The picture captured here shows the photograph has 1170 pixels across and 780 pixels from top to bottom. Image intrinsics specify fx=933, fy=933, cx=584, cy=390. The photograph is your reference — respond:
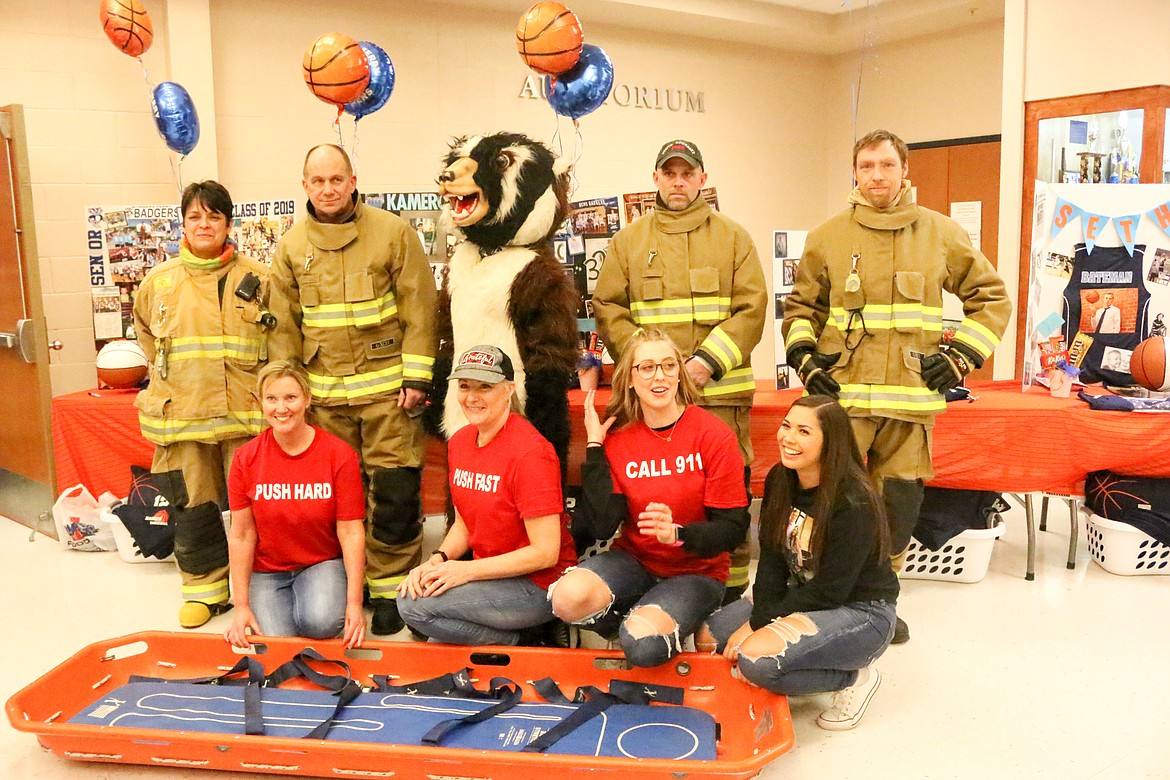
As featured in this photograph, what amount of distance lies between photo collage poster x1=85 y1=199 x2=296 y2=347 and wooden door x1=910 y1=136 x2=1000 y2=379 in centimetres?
476

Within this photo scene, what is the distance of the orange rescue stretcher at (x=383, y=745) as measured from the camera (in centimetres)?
208

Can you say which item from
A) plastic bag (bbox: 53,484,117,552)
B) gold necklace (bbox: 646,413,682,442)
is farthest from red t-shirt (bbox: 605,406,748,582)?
plastic bag (bbox: 53,484,117,552)

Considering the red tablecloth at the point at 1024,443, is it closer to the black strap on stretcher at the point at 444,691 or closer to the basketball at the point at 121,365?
the black strap on stretcher at the point at 444,691

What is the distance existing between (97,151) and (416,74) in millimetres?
1927

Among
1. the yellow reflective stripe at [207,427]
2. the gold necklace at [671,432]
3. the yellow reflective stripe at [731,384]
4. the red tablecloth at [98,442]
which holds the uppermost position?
the yellow reflective stripe at [731,384]

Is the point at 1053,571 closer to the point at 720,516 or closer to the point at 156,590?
the point at 720,516

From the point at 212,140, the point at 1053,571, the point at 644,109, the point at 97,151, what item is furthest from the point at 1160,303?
the point at 97,151

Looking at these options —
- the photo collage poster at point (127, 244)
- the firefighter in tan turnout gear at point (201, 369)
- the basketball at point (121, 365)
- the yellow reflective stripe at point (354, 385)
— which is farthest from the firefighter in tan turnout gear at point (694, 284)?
the basketball at point (121, 365)

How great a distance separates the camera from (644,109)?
6.89 meters

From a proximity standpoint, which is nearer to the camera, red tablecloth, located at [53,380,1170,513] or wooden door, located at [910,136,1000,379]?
red tablecloth, located at [53,380,1170,513]

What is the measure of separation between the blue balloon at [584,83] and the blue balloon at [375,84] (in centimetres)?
103

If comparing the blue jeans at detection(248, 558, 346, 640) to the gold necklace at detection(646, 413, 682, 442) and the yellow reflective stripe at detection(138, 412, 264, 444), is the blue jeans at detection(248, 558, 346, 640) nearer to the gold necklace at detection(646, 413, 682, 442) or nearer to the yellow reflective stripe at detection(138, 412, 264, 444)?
the yellow reflective stripe at detection(138, 412, 264, 444)

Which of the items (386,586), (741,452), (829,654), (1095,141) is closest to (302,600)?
(386,586)

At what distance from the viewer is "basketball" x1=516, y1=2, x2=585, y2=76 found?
320cm
